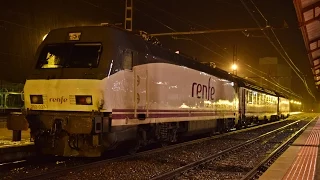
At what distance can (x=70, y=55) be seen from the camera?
36.0 feet

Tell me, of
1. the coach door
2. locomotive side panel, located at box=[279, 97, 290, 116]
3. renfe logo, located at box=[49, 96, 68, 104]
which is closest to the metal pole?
the coach door

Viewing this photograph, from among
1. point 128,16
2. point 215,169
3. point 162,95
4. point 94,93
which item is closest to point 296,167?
point 215,169

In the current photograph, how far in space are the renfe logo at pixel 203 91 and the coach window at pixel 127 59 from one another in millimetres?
5803

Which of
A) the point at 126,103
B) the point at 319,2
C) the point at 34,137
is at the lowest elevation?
the point at 34,137

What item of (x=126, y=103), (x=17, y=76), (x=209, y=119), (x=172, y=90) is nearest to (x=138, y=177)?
(x=126, y=103)

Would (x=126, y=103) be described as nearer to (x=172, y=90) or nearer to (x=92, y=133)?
(x=92, y=133)

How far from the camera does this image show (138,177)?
9.34m

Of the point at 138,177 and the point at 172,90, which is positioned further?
the point at 172,90

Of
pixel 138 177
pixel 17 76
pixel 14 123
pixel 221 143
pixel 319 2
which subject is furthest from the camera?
pixel 17 76

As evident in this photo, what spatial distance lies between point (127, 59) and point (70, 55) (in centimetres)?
163

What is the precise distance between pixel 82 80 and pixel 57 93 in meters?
0.84

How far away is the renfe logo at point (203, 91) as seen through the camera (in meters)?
17.1

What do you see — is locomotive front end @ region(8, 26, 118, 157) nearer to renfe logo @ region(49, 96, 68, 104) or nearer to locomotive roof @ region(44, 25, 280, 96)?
renfe logo @ region(49, 96, 68, 104)

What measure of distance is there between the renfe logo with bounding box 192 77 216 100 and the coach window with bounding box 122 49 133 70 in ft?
19.0
